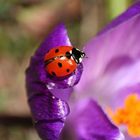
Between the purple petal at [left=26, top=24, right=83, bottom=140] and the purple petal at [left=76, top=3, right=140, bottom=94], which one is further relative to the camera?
the purple petal at [left=76, top=3, right=140, bottom=94]

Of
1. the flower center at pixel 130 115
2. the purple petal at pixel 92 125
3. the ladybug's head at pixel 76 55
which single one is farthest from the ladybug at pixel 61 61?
the flower center at pixel 130 115

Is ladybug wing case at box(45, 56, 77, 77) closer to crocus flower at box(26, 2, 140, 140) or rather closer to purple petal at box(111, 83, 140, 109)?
crocus flower at box(26, 2, 140, 140)

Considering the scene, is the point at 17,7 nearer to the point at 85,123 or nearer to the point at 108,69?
the point at 108,69

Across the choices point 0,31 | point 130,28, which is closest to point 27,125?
point 0,31

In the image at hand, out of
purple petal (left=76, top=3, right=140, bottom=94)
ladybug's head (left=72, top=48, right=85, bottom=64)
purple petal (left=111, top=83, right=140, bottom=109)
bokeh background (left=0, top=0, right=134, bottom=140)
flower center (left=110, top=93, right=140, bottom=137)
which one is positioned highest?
bokeh background (left=0, top=0, right=134, bottom=140)

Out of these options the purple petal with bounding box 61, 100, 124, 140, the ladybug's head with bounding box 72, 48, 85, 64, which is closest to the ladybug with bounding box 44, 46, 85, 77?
the ladybug's head with bounding box 72, 48, 85, 64

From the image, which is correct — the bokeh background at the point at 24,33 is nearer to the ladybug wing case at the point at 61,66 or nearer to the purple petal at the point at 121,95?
the purple petal at the point at 121,95

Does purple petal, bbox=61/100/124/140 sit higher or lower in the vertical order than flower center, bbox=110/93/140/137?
lower

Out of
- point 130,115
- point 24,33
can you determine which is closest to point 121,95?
point 130,115
